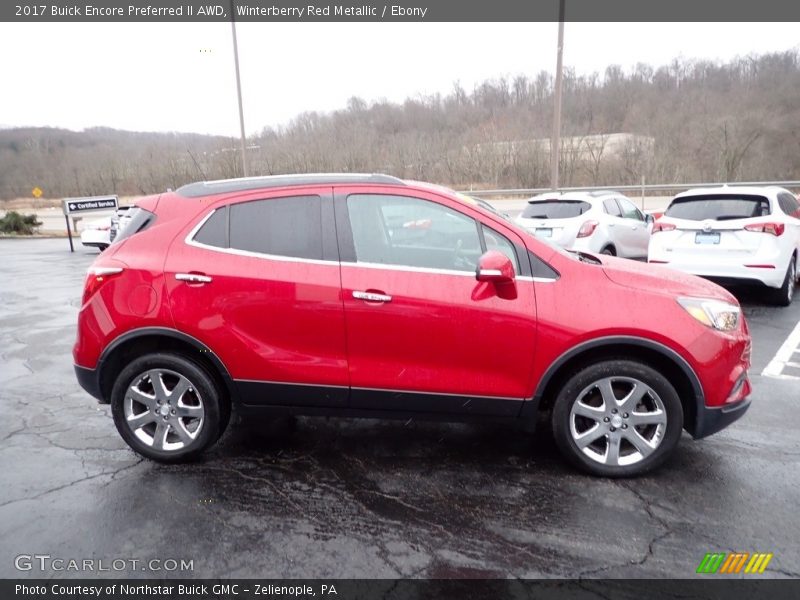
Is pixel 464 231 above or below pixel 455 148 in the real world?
below

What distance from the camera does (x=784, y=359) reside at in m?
5.77

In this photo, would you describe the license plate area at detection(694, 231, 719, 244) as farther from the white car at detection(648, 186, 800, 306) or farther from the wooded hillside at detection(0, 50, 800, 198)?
the wooded hillside at detection(0, 50, 800, 198)

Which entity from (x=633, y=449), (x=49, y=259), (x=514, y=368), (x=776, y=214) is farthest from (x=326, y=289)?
(x=49, y=259)

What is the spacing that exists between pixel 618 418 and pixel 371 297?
1.66 metres

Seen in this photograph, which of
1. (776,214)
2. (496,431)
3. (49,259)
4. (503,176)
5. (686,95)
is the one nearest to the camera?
(496,431)

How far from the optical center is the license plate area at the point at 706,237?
7559mm

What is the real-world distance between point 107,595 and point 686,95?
68242 mm

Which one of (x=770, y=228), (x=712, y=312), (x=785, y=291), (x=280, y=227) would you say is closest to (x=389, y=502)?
(x=280, y=227)

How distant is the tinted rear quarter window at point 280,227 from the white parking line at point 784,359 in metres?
4.48

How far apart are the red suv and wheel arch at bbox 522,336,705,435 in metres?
0.01

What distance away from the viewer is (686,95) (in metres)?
59.0

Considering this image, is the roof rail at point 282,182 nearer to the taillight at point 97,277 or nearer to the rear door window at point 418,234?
the rear door window at point 418,234

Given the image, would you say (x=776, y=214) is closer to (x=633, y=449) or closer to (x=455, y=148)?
(x=633, y=449)

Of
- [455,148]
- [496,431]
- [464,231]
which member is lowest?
[496,431]
